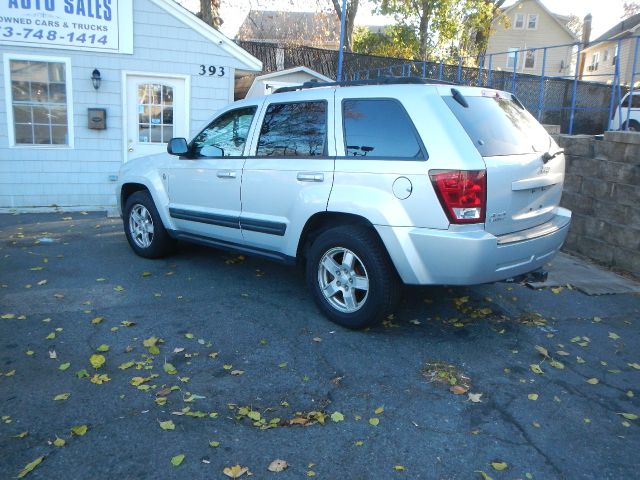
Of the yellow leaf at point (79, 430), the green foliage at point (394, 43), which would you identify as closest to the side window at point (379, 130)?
the yellow leaf at point (79, 430)

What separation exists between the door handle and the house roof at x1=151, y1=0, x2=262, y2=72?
252 inches

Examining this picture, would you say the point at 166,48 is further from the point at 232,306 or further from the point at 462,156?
the point at 462,156

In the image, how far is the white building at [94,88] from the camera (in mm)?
9398

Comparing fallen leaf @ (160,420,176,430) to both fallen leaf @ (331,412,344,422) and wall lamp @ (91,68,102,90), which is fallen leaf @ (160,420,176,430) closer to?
fallen leaf @ (331,412,344,422)

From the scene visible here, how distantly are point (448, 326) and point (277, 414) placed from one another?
6.49ft

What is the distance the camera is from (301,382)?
3768 millimetres

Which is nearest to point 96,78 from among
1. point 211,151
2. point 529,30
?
point 211,151

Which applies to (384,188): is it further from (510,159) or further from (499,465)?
(499,465)

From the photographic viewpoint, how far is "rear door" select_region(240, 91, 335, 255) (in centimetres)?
469

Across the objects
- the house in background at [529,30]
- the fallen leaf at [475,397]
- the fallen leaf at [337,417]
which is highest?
the house in background at [529,30]

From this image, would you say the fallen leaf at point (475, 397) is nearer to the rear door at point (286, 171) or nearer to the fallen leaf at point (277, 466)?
the fallen leaf at point (277, 466)

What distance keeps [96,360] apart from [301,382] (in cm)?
144

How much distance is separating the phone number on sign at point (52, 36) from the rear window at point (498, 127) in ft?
24.6

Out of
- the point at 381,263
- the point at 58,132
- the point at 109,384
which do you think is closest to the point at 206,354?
the point at 109,384
